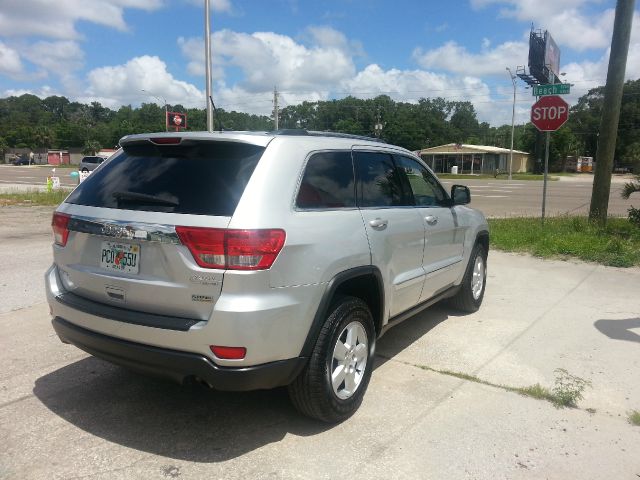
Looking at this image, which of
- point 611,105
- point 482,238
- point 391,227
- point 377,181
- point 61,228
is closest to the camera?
point 61,228

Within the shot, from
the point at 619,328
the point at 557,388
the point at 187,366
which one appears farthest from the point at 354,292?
the point at 619,328

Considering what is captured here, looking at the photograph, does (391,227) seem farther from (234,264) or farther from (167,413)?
(167,413)

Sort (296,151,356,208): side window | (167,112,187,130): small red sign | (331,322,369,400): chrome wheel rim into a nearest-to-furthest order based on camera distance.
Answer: (296,151,356,208): side window, (331,322,369,400): chrome wheel rim, (167,112,187,130): small red sign

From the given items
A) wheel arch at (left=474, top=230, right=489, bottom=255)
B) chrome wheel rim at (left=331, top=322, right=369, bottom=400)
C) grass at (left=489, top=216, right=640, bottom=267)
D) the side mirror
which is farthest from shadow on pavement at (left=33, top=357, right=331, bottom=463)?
grass at (left=489, top=216, right=640, bottom=267)

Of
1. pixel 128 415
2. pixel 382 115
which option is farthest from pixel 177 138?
pixel 382 115

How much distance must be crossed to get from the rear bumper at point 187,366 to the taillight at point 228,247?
521mm

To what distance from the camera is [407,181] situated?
449cm

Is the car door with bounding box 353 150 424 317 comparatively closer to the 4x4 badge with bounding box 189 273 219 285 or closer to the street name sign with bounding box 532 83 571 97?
the 4x4 badge with bounding box 189 273 219 285

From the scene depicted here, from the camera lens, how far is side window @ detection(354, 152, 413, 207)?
380cm

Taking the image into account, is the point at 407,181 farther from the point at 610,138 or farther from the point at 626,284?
the point at 610,138

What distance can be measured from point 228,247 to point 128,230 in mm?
639

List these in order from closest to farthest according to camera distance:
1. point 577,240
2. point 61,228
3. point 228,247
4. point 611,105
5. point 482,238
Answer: point 228,247, point 61,228, point 482,238, point 577,240, point 611,105

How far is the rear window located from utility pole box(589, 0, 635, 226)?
9781 mm

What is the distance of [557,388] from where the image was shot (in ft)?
12.9
